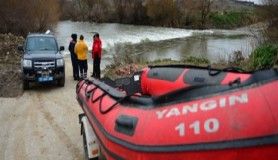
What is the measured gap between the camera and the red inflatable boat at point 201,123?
4.04 metres

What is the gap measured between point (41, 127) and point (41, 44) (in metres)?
6.92

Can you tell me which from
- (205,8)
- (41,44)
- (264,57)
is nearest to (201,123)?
(264,57)

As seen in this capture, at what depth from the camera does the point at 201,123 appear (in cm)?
430

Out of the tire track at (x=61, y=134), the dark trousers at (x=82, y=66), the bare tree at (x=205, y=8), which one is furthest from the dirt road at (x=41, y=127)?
the bare tree at (x=205, y=8)

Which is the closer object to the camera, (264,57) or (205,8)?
(264,57)

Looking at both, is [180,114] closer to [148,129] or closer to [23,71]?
[148,129]

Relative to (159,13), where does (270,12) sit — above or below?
above

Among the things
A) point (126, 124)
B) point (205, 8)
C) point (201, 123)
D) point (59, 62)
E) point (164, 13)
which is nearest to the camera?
point (201, 123)

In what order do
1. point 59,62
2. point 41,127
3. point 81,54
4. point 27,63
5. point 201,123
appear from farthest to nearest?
point 81,54 < point 59,62 < point 27,63 < point 41,127 < point 201,123

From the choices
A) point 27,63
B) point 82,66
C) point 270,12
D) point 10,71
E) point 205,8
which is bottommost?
point 10,71

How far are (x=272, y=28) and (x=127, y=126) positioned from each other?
20.4 m

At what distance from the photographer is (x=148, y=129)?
470 cm

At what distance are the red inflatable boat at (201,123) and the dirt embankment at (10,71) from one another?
10.1m

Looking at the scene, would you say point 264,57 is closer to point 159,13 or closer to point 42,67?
point 42,67
